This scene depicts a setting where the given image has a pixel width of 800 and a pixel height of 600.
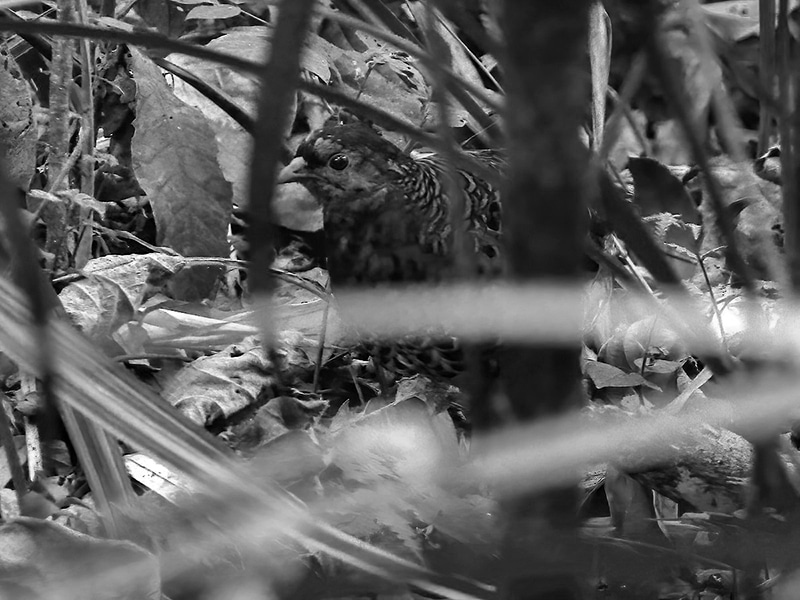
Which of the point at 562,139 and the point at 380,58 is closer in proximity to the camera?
the point at 562,139

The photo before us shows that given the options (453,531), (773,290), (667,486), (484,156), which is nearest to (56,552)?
(453,531)

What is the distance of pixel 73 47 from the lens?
186 cm

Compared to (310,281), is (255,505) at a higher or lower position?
higher

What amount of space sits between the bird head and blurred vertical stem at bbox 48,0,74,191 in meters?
0.45

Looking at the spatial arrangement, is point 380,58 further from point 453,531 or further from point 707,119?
point 453,531

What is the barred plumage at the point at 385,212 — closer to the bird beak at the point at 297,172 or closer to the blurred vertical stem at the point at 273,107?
the bird beak at the point at 297,172

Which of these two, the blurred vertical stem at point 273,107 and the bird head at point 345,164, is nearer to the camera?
the blurred vertical stem at point 273,107

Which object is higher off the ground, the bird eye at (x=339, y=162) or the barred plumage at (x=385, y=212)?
the bird eye at (x=339, y=162)

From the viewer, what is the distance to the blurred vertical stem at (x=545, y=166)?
34 cm

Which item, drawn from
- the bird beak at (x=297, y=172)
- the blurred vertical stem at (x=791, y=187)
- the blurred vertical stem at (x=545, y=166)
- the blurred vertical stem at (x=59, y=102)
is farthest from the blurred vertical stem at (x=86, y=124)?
the blurred vertical stem at (x=545, y=166)

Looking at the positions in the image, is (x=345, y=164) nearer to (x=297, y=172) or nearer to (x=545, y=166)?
(x=297, y=172)

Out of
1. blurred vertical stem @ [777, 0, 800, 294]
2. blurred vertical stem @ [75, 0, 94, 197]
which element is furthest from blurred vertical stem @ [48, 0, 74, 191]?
blurred vertical stem @ [777, 0, 800, 294]

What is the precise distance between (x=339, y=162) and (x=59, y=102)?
53cm

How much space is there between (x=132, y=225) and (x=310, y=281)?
1.32ft
